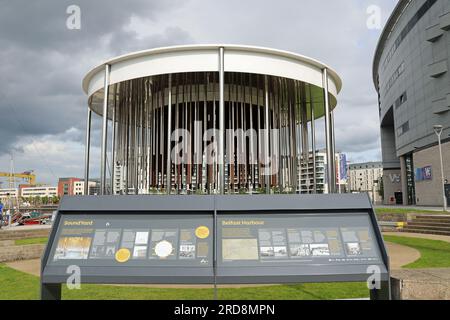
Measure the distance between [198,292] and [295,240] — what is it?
3.18 metres

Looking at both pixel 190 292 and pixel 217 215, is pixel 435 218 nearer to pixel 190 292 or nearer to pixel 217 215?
pixel 190 292

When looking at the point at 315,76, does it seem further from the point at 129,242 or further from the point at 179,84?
the point at 129,242

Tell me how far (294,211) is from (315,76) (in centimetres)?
613

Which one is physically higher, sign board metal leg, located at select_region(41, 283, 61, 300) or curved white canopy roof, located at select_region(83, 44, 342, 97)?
curved white canopy roof, located at select_region(83, 44, 342, 97)

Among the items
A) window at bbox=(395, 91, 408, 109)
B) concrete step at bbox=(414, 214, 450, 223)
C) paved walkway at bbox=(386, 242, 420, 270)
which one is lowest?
paved walkway at bbox=(386, 242, 420, 270)

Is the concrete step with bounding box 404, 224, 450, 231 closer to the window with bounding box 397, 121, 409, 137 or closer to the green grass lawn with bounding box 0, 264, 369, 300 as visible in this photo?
the green grass lawn with bounding box 0, 264, 369, 300

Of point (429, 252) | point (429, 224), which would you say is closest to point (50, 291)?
point (429, 252)

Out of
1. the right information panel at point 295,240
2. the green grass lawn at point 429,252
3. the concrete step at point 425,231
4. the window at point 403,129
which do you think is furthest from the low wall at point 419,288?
the window at point 403,129

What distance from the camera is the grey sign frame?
4.87 m

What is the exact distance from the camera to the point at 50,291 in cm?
515

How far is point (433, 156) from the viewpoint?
48.8 meters

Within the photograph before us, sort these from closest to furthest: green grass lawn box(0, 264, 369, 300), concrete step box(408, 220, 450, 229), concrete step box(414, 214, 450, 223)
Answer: green grass lawn box(0, 264, 369, 300) < concrete step box(408, 220, 450, 229) < concrete step box(414, 214, 450, 223)

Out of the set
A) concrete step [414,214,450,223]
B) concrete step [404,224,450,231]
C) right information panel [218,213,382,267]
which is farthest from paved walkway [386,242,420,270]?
concrete step [414,214,450,223]
